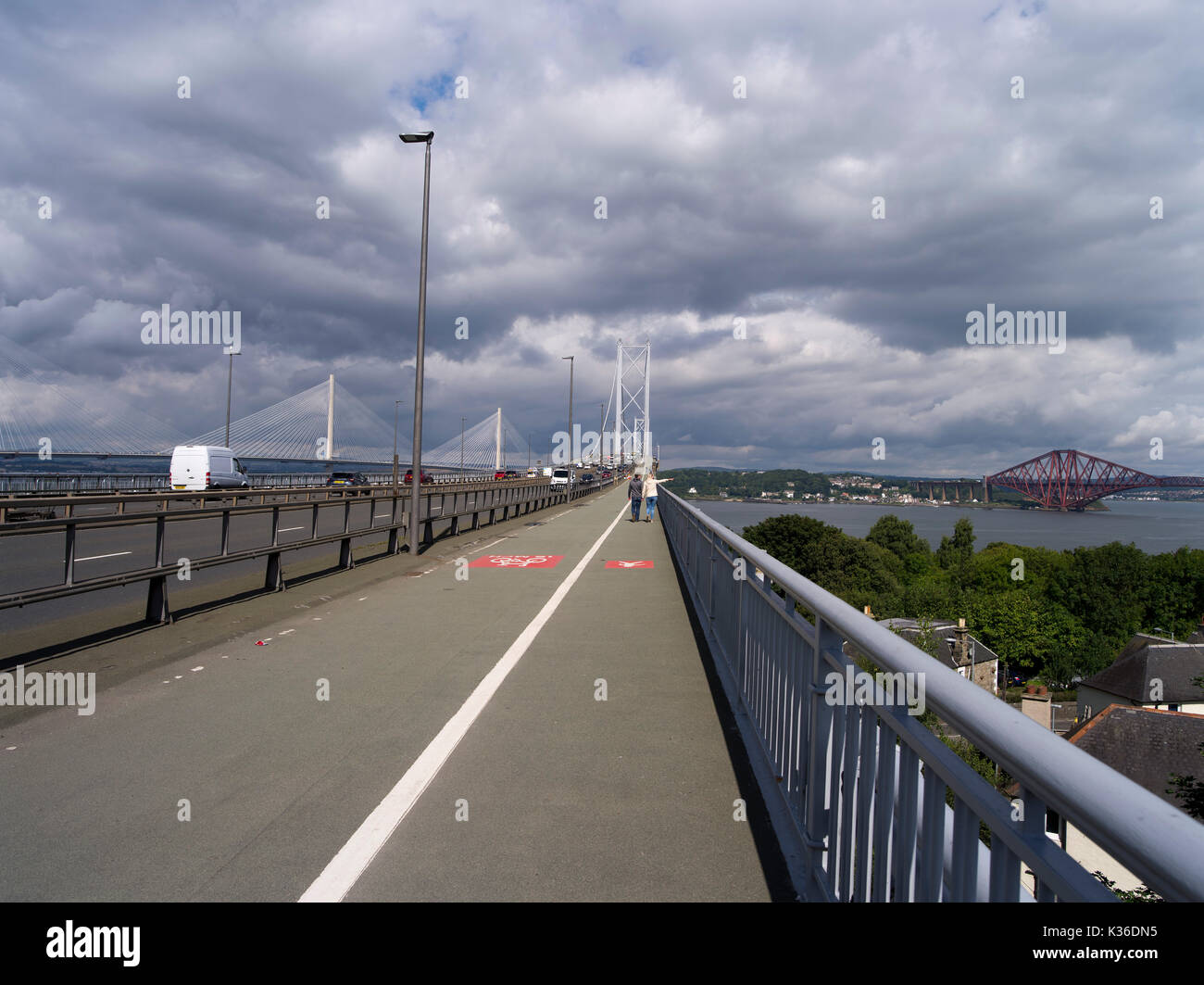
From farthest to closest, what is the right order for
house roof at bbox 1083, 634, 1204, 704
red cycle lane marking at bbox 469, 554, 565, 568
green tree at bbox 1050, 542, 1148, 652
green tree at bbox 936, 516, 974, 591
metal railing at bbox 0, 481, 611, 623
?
green tree at bbox 936, 516, 974, 591
green tree at bbox 1050, 542, 1148, 652
house roof at bbox 1083, 634, 1204, 704
red cycle lane marking at bbox 469, 554, 565, 568
metal railing at bbox 0, 481, 611, 623

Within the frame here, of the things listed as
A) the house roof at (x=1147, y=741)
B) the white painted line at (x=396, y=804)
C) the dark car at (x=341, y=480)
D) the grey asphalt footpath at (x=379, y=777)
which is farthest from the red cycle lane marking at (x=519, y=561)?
the dark car at (x=341, y=480)

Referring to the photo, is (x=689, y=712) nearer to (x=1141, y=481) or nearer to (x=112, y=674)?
(x=112, y=674)

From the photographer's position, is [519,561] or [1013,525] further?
[1013,525]

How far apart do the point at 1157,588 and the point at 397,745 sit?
3841 inches

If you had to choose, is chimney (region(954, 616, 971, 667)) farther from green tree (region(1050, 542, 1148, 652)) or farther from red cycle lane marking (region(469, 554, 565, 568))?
green tree (region(1050, 542, 1148, 652))

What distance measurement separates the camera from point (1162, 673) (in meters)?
48.4

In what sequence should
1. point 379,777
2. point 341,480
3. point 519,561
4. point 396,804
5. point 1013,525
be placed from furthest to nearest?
point 1013,525 → point 341,480 → point 519,561 → point 379,777 → point 396,804

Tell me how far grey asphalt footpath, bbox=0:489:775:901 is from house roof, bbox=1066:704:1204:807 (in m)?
26.6

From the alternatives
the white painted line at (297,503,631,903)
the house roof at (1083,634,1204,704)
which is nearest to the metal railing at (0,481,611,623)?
the white painted line at (297,503,631,903)

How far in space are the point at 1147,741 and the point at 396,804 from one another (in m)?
33.1

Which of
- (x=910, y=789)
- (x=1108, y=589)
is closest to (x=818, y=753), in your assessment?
(x=910, y=789)

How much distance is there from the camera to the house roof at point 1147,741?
2814cm

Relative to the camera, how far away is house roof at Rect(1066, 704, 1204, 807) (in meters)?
28.1

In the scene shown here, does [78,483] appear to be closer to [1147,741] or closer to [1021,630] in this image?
[1147,741]
